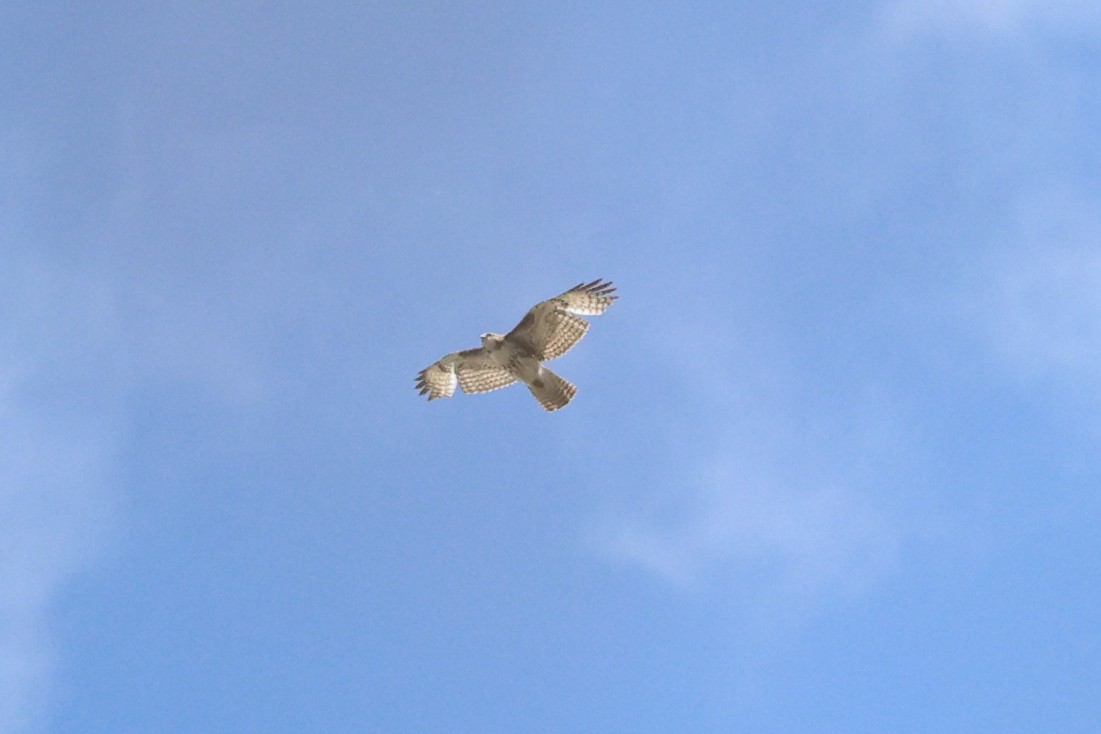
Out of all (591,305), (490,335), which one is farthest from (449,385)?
(591,305)

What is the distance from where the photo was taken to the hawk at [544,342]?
15.9 metres

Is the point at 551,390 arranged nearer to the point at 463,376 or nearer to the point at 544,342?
the point at 544,342

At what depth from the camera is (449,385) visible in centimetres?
1722

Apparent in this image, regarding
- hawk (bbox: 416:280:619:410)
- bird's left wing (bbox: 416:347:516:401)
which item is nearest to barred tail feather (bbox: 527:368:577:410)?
hawk (bbox: 416:280:619:410)

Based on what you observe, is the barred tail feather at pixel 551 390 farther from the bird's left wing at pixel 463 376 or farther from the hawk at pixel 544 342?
the bird's left wing at pixel 463 376

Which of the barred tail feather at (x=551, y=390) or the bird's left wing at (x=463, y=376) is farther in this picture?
the bird's left wing at (x=463, y=376)

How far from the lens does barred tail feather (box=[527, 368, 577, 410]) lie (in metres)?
16.1

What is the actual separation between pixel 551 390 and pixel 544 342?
81cm

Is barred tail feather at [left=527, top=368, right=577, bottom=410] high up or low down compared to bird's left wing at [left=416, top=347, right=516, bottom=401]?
down

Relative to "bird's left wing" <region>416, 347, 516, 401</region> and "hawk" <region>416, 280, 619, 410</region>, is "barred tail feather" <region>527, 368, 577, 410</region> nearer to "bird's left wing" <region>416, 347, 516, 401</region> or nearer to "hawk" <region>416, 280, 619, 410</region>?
"hawk" <region>416, 280, 619, 410</region>

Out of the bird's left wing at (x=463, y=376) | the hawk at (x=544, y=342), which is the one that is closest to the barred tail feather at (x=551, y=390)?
the hawk at (x=544, y=342)

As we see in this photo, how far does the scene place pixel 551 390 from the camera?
16.2m

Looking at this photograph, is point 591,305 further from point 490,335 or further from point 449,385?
point 449,385

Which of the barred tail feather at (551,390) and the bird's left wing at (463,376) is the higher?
the bird's left wing at (463,376)
